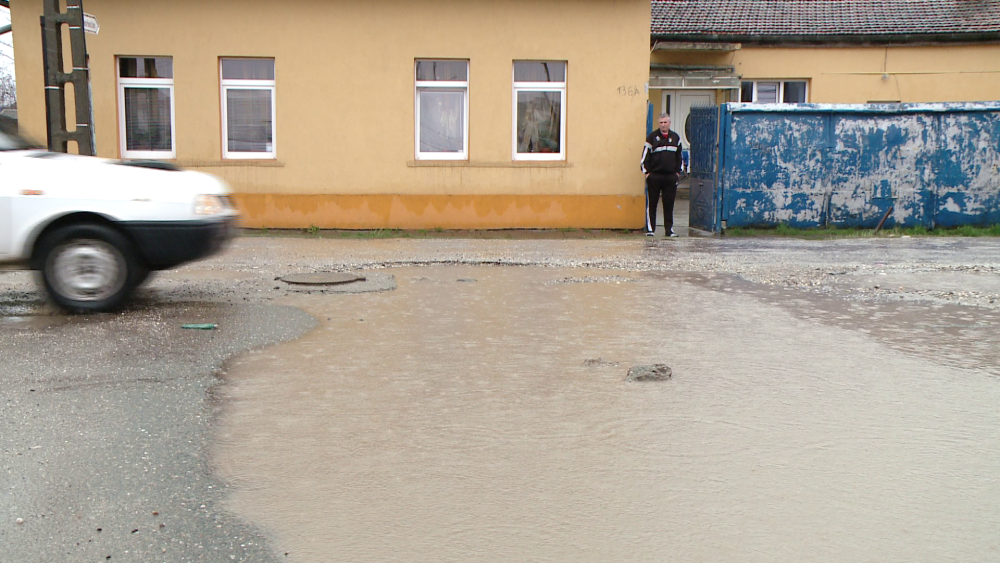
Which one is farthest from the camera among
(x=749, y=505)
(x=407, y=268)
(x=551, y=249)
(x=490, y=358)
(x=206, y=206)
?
(x=551, y=249)

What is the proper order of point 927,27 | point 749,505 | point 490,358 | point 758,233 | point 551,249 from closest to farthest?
1. point 749,505
2. point 490,358
3. point 551,249
4. point 758,233
5. point 927,27

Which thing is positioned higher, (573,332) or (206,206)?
(206,206)

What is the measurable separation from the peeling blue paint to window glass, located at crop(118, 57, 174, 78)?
9112 mm

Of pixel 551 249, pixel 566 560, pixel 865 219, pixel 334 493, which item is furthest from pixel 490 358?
pixel 865 219

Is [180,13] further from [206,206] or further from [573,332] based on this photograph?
[573,332]

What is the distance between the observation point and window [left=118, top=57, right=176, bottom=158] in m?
16.8

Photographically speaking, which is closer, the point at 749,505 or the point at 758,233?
the point at 749,505

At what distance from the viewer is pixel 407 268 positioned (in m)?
10.9

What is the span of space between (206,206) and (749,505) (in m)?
5.70

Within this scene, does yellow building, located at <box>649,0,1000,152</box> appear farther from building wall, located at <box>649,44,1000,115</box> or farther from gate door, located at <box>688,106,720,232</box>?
gate door, located at <box>688,106,720,232</box>

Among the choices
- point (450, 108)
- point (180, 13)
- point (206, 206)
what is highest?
point (180, 13)

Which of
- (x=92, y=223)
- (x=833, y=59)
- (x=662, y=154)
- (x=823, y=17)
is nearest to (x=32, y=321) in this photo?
(x=92, y=223)

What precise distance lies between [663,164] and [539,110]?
2.59 metres

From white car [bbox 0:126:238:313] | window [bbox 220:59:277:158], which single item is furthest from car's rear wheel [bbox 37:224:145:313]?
window [bbox 220:59:277:158]
